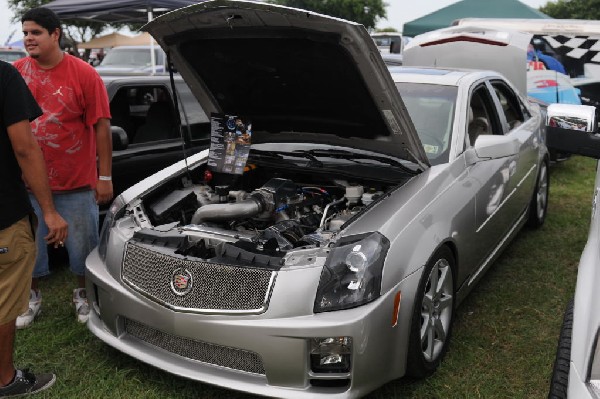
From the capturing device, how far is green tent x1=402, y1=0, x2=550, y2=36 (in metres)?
15.9

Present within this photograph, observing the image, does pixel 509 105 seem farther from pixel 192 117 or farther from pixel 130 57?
pixel 130 57

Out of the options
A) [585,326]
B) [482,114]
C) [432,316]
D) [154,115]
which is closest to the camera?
[585,326]

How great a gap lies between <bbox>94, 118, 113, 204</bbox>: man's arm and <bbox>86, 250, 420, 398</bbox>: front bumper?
1056 mm

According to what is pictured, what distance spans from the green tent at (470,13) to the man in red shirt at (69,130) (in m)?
14.2

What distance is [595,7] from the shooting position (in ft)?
149

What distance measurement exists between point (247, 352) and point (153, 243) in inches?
29.3

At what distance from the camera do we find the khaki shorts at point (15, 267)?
262cm

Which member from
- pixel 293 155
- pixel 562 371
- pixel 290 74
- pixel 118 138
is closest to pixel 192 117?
pixel 118 138

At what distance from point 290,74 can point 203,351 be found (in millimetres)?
1604

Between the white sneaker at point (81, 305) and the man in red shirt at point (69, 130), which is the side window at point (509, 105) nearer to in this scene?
the man in red shirt at point (69, 130)

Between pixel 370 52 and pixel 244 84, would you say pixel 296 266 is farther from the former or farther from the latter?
pixel 244 84

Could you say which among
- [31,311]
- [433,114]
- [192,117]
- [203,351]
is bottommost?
[31,311]

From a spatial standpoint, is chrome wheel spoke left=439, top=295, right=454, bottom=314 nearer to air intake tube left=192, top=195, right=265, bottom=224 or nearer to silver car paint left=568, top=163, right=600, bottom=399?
silver car paint left=568, top=163, right=600, bottom=399

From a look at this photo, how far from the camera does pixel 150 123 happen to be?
5059 millimetres
